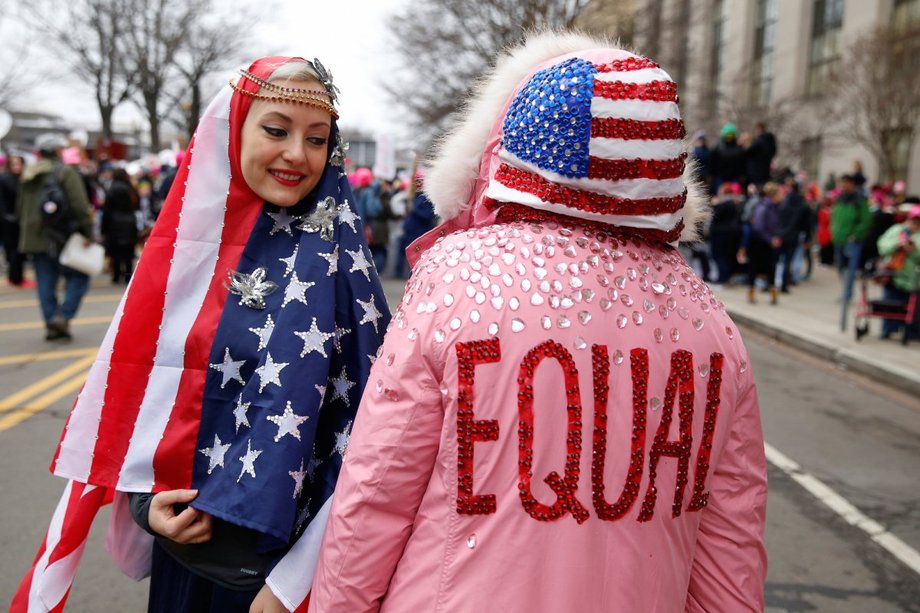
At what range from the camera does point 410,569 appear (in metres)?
1.35

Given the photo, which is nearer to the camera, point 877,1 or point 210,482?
point 210,482

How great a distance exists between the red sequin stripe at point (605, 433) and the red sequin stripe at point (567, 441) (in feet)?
0.11

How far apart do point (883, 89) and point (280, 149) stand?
2308 centimetres

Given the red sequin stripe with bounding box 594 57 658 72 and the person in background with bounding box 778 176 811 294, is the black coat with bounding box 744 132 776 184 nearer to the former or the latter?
the person in background with bounding box 778 176 811 294

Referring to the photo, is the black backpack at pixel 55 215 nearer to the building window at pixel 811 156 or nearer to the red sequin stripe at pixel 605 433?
the red sequin stripe at pixel 605 433

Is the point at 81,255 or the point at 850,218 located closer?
the point at 81,255

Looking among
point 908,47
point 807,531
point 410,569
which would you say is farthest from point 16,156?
point 908,47

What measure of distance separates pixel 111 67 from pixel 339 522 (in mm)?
30143

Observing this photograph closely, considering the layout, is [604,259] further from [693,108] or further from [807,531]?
[693,108]

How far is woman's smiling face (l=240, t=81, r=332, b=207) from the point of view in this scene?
6.08 ft

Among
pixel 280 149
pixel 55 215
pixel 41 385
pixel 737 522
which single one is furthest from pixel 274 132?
pixel 55 215

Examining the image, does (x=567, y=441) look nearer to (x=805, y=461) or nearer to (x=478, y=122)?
(x=478, y=122)

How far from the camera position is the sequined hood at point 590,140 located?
1.29 m

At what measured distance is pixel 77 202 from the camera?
8.43 meters
